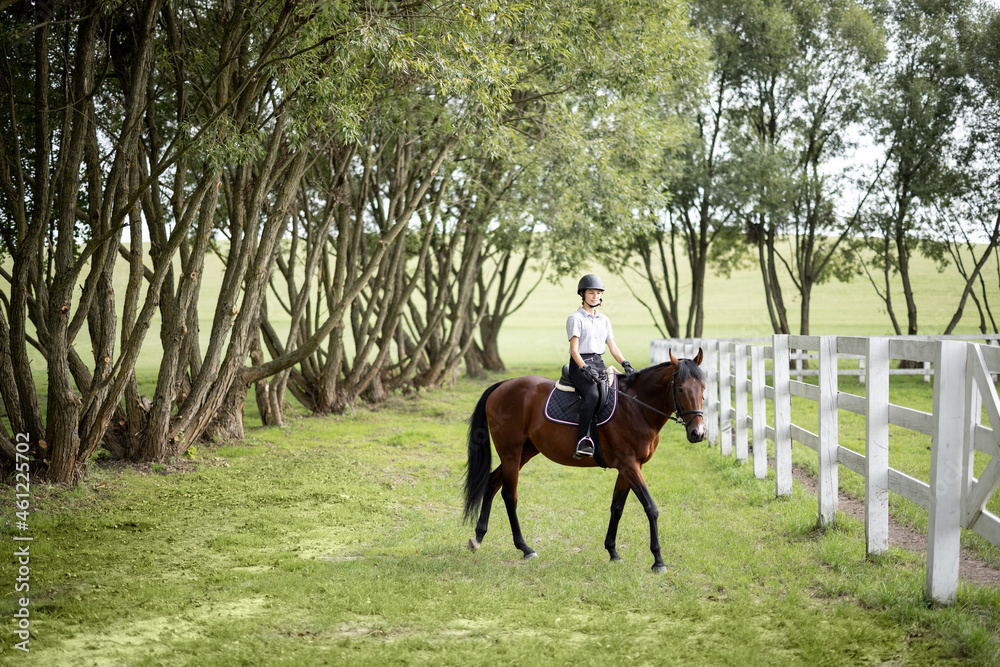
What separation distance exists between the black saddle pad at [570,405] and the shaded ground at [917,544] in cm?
264

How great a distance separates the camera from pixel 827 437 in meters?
A: 6.92

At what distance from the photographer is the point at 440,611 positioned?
5.14 metres

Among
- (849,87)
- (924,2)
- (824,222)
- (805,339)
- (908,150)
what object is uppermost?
(924,2)

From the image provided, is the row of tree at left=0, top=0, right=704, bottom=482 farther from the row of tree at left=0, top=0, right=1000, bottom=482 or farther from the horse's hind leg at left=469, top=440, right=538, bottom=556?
the horse's hind leg at left=469, top=440, right=538, bottom=556

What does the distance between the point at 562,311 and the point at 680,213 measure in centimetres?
5634

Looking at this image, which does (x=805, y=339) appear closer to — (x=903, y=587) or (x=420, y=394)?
(x=903, y=587)

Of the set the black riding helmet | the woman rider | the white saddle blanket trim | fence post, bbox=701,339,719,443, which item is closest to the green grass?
the woman rider

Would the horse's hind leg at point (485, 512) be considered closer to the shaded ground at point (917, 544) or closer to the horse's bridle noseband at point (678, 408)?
the horse's bridle noseband at point (678, 408)

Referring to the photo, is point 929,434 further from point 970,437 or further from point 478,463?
point 478,463

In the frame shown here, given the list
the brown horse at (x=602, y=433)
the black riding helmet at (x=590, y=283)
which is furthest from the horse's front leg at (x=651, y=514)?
the black riding helmet at (x=590, y=283)

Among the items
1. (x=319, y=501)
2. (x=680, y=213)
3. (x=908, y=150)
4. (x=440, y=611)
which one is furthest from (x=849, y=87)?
(x=440, y=611)

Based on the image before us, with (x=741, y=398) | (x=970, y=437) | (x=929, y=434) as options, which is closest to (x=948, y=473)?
(x=970, y=437)

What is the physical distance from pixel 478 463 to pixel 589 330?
1598 mm

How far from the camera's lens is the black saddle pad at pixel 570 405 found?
650 centimetres
